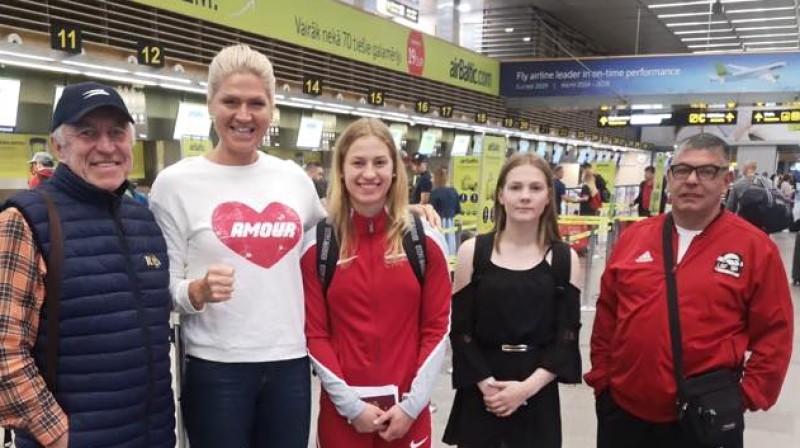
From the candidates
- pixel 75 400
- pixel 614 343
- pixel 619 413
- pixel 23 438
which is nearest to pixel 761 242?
pixel 614 343

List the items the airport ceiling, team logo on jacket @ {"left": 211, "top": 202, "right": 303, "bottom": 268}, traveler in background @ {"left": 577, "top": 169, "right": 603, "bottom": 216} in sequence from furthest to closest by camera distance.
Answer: the airport ceiling → traveler in background @ {"left": 577, "top": 169, "right": 603, "bottom": 216} → team logo on jacket @ {"left": 211, "top": 202, "right": 303, "bottom": 268}

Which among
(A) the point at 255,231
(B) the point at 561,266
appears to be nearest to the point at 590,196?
(B) the point at 561,266

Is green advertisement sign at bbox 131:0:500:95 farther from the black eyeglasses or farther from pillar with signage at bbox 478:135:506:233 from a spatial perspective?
the black eyeglasses

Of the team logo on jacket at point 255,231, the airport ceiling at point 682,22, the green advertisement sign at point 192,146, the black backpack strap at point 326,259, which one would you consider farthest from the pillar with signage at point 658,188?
the team logo on jacket at point 255,231

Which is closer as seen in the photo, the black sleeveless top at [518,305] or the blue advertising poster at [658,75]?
the black sleeveless top at [518,305]

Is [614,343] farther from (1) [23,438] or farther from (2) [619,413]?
(1) [23,438]

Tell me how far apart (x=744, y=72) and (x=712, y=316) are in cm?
1481

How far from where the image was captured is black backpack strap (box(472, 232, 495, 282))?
2152 mm

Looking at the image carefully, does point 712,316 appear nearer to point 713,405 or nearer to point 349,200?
point 713,405

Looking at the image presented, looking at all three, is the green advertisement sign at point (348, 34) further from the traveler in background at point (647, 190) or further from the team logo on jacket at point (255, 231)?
the team logo on jacket at point (255, 231)

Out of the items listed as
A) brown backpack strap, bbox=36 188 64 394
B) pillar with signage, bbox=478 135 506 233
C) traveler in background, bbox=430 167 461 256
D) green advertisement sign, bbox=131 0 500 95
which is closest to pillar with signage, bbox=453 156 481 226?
traveler in background, bbox=430 167 461 256

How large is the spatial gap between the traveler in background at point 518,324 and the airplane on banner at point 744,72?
14.6 m

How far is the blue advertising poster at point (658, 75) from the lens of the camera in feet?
46.8

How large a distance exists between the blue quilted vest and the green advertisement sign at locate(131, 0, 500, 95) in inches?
272
